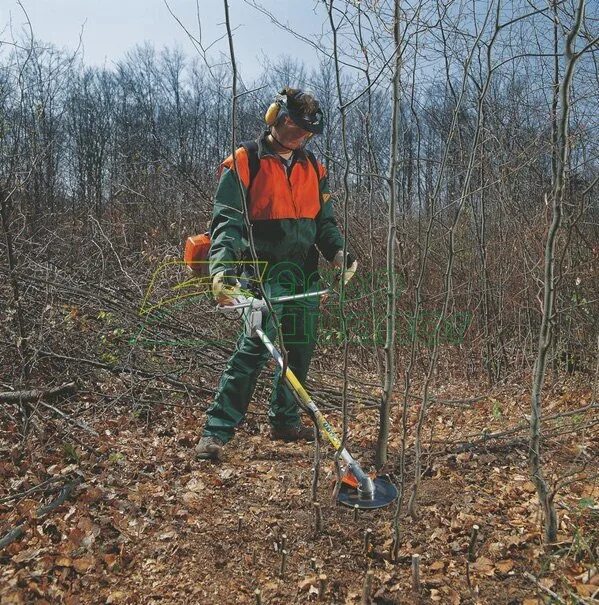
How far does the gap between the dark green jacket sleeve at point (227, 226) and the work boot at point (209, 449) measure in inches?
41.5

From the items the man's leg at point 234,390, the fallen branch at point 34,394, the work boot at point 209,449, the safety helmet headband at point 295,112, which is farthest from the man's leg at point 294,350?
the fallen branch at point 34,394

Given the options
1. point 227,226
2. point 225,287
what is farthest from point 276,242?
point 225,287

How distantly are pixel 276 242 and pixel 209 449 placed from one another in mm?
1324

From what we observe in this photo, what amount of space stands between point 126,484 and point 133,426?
1.11 meters

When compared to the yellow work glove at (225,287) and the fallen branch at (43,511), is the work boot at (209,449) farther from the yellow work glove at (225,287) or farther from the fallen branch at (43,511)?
the yellow work glove at (225,287)

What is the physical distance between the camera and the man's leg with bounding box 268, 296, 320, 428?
3693mm

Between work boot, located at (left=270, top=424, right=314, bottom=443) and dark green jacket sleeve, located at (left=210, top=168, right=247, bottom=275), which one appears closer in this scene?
dark green jacket sleeve, located at (left=210, top=168, right=247, bottom=275)

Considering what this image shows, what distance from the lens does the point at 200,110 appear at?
28.5 m

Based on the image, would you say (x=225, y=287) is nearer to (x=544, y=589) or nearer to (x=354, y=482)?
(x=354, y=482)

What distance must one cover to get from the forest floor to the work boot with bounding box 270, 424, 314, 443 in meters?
0.09

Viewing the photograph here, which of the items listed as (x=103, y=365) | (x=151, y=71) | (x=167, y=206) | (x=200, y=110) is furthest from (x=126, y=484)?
(x=151, y=71)

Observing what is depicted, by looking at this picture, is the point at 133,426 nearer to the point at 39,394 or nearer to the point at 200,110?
the point at 39,394

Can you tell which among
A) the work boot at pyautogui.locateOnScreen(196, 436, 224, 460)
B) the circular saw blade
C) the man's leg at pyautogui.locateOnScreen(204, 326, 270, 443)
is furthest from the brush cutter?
the work boot at pyautogui.locateOnScreen(196, 436, 224, 460)

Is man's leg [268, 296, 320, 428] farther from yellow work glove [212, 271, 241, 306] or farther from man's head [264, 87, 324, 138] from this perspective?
man's head [264, 87, 324, 138]
